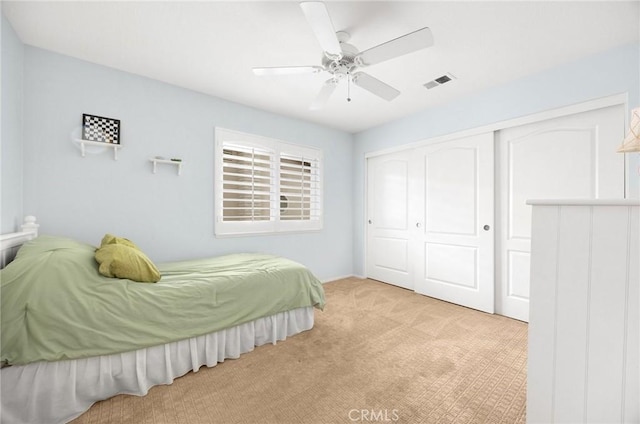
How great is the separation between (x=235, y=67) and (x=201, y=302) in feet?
6.81

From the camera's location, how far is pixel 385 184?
4145mm

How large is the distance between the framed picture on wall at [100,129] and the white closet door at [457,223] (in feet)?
11.4

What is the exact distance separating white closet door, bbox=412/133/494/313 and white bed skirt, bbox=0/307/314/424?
249cm

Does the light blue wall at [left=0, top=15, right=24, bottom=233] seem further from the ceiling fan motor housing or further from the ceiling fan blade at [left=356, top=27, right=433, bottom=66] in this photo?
the ceiling fan blade at [left=356, top=27, right=433, bottom=66]

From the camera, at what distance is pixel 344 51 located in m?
1.95

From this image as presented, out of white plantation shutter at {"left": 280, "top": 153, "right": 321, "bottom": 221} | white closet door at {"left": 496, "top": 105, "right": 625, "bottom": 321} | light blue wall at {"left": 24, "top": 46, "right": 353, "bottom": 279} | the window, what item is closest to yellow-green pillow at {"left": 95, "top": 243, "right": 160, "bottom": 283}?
light blue wall at {"left": 24, "top": 46, "right": 353, "bottom": 279}

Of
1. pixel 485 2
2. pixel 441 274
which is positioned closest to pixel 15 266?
pixel 485 2

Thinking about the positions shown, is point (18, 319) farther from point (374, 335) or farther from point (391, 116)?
point (391, 116)

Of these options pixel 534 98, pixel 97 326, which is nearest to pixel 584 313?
pixel 97 326

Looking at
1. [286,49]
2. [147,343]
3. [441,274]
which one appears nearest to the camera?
[147,343]

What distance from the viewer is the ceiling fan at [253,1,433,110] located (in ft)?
4.86

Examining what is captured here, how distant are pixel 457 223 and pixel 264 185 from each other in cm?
246

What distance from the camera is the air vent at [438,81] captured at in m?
2.65

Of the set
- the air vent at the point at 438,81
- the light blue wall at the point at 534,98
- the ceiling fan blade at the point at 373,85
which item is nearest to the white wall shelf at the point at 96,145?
the ceiling fan blade at the point at 373,85
